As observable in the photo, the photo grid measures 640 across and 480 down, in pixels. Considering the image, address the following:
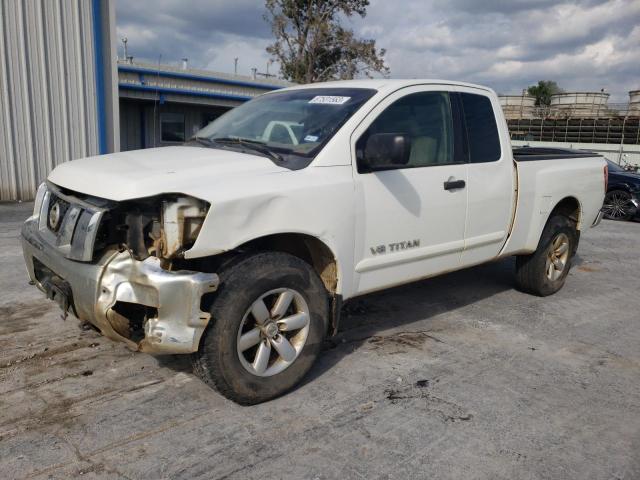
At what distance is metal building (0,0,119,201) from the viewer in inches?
411

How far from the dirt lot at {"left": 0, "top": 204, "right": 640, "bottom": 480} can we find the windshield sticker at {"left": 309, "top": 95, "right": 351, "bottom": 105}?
5.79ft

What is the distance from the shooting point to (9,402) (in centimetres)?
317

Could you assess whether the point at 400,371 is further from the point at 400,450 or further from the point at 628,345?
the point at 628,345

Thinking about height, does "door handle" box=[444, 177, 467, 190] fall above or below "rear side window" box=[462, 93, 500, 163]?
below

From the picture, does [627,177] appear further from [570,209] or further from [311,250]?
[311,250]

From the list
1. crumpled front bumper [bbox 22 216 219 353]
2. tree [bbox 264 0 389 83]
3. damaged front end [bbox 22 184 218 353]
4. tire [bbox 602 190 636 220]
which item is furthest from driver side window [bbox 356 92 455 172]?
tree [bbox 264 0 389 83]

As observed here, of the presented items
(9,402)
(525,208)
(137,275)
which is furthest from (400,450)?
(525,208)

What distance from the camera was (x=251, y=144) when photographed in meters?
3.78

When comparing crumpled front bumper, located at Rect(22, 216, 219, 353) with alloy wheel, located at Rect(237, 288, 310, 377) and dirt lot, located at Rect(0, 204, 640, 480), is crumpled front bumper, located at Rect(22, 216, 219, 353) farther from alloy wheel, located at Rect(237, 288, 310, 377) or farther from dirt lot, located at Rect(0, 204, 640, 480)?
dirt lot, located at Rect(0, 204, 640, 480)

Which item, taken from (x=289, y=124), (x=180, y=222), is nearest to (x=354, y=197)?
(x=289, y=124)

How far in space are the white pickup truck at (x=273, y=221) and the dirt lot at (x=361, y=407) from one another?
349mm

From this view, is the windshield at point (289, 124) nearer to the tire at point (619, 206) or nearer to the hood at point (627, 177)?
the tire at point (619, 206)

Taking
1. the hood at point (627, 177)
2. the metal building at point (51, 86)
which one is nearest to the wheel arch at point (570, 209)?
the hood at point (627, 177)

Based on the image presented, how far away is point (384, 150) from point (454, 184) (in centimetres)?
93
